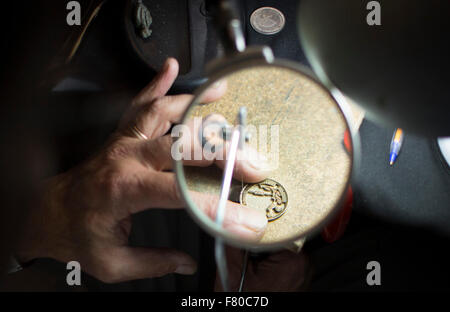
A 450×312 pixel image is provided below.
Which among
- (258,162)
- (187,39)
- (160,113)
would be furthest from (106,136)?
(258,162)

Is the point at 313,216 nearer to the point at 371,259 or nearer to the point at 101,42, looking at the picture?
the point at 371,259

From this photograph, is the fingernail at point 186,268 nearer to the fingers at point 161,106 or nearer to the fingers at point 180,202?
the fingers at point 180,202

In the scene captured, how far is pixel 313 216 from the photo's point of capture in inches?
20.0

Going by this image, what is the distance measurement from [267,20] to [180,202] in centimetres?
44

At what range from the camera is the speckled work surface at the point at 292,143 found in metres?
0.52

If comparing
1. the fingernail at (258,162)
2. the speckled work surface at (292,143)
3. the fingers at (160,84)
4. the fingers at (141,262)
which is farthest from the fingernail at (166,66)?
the fingers at (141,262)

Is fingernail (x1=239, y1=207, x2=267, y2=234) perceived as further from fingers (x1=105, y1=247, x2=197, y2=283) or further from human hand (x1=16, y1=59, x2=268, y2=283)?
fingers (x1=105, y1=247, x2=197, y2=283)

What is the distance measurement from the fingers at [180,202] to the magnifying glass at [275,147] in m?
0.02

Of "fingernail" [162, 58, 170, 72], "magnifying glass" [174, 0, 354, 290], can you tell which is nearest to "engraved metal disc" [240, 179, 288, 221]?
"magnifying glass" [174, 0, 354, 290]

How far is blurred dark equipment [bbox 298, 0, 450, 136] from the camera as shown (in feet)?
1.09

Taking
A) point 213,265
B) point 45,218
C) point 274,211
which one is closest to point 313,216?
point 274,211

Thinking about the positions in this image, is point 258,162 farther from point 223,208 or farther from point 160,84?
point 160,84

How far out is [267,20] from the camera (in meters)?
0.74

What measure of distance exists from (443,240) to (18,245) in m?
0.93
